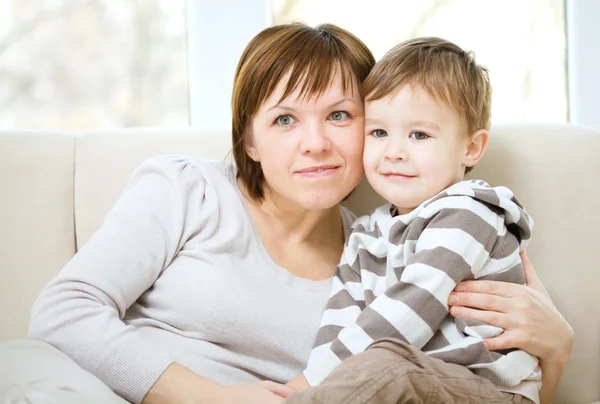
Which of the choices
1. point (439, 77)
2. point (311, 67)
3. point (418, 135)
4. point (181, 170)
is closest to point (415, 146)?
point (418, 135)

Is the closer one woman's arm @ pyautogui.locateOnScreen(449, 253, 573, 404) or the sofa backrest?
woman's arm @ pyautogui.locateOnScreen(449, 253, 573, 404)

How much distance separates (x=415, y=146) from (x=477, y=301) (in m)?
0.34

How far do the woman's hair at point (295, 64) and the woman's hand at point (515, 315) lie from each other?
519mm

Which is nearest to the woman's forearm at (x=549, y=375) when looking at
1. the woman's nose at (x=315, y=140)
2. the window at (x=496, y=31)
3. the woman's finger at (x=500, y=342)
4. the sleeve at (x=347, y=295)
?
the woman's finger at (x=500, y=342)

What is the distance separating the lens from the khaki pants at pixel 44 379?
979 millimetres

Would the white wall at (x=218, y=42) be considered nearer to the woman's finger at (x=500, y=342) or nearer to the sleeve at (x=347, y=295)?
the sleeve at (x=347, y=295)

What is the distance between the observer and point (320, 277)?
155 centimetres

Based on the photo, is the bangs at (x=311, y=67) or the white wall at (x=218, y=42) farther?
the white wall at (x=218, y=42)

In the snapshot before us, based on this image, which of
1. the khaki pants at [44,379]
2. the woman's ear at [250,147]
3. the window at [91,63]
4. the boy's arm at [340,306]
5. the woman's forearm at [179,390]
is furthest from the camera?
the window at [91,63]

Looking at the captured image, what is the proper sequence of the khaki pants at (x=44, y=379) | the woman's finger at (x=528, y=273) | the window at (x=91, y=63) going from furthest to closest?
the window at (x=91, y=63)
the woman's finger at (x=528, y=273)
the khaki pants at (x=44, y=379)

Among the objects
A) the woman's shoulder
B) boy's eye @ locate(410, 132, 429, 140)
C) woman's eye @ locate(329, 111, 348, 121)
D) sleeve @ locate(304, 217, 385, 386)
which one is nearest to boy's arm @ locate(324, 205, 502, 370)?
sleeve @ locate(304, 217, 385, 386)

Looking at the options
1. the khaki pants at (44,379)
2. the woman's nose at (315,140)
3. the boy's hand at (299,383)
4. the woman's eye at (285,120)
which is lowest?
the boy's hand at (299,383)

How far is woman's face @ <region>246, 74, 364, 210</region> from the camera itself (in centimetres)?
142

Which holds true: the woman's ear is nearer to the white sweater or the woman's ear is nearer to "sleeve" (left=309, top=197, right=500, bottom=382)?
the white sweater
